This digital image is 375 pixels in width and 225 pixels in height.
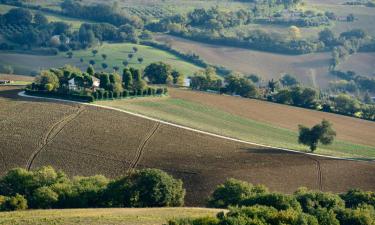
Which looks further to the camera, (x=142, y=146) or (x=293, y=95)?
(x=293, y=95)

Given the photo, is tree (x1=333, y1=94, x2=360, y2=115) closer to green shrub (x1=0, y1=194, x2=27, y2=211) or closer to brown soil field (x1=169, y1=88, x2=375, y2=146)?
brown soil field (x1=169, y1=88, x2=375, y2=146)

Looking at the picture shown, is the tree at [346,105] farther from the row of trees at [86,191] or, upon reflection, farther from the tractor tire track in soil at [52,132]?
the row of trees at [86,191]

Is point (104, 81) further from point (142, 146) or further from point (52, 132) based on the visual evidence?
point (142, 146)

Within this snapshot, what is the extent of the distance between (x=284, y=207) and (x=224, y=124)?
5017 centimetres

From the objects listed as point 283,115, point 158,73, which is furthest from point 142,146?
point 158,73

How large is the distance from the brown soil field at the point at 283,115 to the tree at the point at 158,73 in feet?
45.1

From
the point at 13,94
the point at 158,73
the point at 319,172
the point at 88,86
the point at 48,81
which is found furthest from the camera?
the point at 158,73

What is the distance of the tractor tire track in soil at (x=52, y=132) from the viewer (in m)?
95.8

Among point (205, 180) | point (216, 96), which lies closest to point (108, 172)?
point (205, 180)

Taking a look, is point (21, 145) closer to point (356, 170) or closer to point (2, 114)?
point (2, 114)

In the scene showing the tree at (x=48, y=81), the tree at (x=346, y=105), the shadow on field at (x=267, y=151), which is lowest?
the tree at (x=346, y=105)

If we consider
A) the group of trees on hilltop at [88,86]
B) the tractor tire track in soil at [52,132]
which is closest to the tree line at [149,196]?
the tractor tire track in soil at [52,132]

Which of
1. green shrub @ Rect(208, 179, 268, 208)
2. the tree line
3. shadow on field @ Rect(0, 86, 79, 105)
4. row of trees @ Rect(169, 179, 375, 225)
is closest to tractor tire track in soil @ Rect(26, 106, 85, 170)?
shadow on field @ Rect(0, 86, 79, 105)

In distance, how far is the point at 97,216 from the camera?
65250 mm
